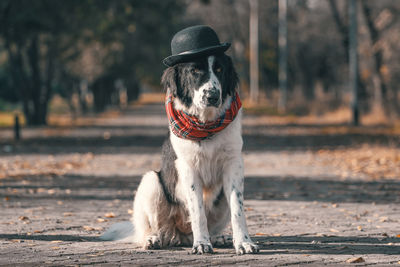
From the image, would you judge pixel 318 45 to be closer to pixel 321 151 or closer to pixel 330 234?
pixel 321 151

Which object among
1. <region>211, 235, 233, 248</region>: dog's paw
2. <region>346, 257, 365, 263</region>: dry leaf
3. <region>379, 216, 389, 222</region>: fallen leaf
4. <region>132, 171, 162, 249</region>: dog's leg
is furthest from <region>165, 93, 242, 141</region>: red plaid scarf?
<region>379, 216, 389, 222</region>: fallen leaf

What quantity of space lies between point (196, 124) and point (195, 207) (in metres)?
0.76

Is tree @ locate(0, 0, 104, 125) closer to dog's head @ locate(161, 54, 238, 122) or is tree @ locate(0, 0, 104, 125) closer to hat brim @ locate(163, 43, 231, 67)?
dog's head @ locate(161, 54, 238, 122)

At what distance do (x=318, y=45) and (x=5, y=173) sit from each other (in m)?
38.3

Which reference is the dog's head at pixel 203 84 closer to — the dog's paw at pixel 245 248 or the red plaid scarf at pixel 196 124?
the red plaid scarf at pixel 196 124

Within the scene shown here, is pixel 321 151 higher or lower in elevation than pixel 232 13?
lower

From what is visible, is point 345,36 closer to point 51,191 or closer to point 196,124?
point 51,191

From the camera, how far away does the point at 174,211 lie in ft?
22.3

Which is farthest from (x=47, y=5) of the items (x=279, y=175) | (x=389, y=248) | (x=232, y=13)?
(x=232, y=13)

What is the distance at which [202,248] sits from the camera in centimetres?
646

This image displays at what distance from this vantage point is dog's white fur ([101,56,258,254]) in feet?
21.1

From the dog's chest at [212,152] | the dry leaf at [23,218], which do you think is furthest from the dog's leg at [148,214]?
the dry leaf at [23,218]

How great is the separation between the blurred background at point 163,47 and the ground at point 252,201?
6.28 m

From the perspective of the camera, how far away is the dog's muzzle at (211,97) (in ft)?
20.3
